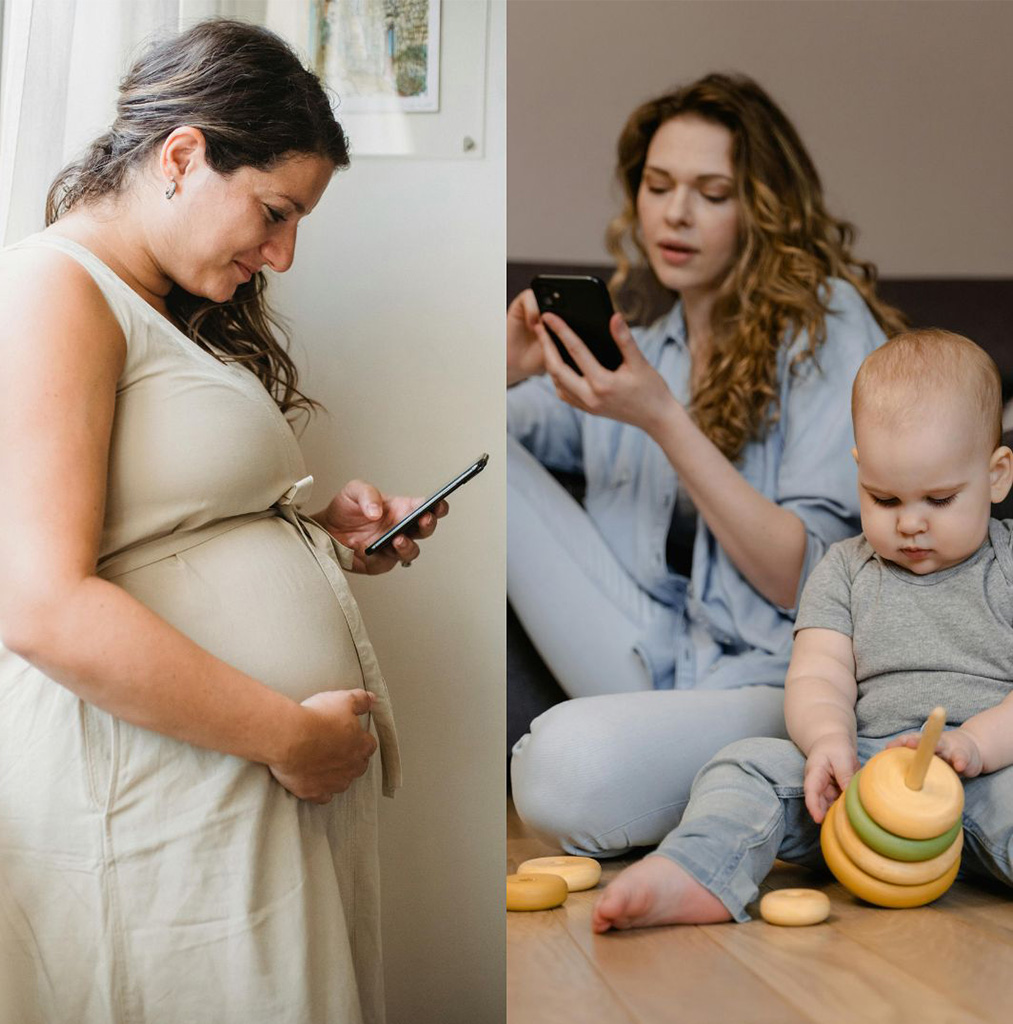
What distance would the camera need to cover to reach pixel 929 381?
1.06m

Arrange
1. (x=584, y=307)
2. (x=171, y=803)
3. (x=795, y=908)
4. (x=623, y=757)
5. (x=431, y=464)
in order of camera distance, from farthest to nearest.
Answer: (x=584, y=307) → (x=623, y=757) → (x=431, y=464) → (x=795, y=908) → (x=171, y=803)

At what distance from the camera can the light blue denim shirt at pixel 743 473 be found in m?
1.36

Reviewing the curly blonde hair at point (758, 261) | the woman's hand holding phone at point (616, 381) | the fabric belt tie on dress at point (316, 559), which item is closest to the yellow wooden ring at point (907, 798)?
the fabric belt tie on dress at point (316, 559)

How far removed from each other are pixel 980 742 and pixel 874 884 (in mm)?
156

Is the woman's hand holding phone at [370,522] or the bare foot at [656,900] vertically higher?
the woman's hand holding phone at [370,522]

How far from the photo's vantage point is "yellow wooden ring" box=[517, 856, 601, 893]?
3.47 ft

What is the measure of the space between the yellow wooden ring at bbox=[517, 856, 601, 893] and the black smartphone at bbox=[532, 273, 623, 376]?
0.54 m

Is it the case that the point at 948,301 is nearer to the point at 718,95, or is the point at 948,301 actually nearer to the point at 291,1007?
the point at 718,95

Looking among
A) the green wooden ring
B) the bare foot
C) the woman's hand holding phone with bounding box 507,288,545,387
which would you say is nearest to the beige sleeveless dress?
the bare foot

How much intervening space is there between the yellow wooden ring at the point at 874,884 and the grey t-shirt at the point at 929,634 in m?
0.15

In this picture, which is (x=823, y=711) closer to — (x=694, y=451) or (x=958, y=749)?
(x=958, y=749)

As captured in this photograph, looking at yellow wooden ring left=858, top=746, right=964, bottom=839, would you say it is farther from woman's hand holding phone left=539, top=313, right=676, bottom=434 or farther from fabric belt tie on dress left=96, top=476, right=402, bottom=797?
woman's hand holding phone left=539, top=313, right=676, bottom=434

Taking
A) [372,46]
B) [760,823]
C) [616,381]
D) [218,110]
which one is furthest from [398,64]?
[760,823]

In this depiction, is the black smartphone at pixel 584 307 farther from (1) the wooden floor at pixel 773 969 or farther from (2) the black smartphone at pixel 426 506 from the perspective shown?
(1) the wooden floor at pixel 773 969
